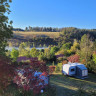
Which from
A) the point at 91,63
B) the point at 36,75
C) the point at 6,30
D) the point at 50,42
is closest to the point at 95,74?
the point at 91,63

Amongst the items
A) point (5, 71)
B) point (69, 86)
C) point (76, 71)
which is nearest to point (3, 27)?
point (5, 71)

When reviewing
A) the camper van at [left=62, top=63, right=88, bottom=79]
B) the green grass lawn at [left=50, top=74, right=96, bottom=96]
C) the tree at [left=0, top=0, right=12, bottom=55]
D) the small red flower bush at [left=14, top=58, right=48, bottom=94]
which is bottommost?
the green grass lawn at [left=50, top=74, right=96, bottom=96]

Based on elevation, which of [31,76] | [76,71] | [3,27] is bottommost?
[76,71]

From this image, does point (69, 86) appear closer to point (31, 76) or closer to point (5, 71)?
point (31, 76)

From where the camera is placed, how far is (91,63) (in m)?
13.6

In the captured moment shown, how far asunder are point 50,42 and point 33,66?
5352 centimetres

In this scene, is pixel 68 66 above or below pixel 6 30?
below

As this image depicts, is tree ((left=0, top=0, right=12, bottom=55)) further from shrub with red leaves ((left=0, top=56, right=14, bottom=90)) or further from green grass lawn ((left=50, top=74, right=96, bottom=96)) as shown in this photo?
green grass lawn ((left=50, top=74, right=96, bottom=96))

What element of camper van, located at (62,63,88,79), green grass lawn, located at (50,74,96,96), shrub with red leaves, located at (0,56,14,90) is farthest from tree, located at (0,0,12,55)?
camper van, located at (62,63,88,79)

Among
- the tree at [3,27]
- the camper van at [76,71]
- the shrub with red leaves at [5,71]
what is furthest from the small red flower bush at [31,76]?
the camper van at [76,71]

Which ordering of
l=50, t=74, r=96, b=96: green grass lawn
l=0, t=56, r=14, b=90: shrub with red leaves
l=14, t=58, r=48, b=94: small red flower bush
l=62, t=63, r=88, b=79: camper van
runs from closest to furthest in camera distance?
l=0, t=56, r=14, b=90: shrub with red leaves → l=14, t=58, r=48, b=94: small red flower bush → l=50, t=74, r=96, b=96: green grass lawn → l=62, t=63, r=88, b=79: camper van

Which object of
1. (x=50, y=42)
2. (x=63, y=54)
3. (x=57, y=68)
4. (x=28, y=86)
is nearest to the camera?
(x=28, y=86)

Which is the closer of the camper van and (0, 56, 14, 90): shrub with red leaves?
(0, 56, 14, 90): shrub with red leaves

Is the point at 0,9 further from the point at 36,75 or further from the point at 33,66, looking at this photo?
the point at 36,75
